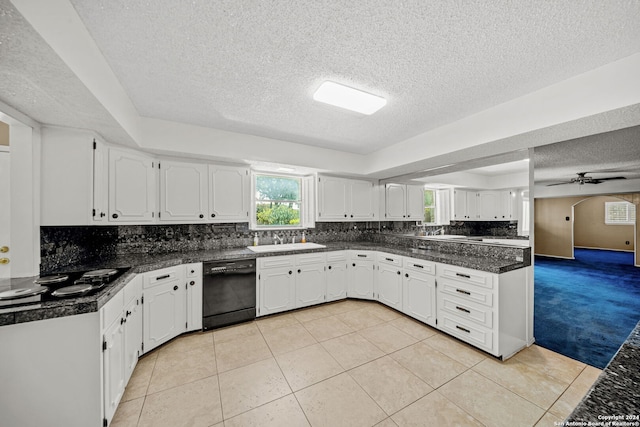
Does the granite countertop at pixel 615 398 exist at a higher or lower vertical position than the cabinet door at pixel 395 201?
lower

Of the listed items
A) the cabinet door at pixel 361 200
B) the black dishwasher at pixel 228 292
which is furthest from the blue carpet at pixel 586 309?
the black dishwasher at pixel 228 292

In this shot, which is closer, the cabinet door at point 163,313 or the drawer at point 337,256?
the cabinet door at point 163,313

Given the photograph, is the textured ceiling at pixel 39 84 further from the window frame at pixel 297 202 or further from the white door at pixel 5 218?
the window frame at pixel 297 202

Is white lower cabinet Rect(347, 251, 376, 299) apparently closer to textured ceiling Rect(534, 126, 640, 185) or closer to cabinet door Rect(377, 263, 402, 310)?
cabinet door Rect(377, 263, 402, 310)

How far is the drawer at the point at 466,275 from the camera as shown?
2.28 m

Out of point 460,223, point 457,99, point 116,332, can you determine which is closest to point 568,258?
point 460,223

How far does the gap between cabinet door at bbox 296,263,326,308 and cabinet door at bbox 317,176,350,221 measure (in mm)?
880

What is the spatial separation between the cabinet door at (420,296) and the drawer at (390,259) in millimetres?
189

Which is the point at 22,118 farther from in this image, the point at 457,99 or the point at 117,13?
the point at 457,99

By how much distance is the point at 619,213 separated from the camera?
884cm

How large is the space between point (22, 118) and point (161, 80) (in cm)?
101

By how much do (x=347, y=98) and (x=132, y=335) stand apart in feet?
9.28

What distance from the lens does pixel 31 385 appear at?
1290 millimetres

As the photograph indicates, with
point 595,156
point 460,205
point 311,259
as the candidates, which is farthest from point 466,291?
point 595,156
